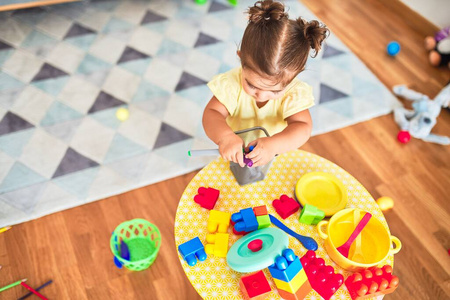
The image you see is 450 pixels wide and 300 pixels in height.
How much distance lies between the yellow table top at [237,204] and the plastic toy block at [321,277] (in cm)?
2

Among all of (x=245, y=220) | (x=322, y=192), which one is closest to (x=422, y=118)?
(x=322, y=192)

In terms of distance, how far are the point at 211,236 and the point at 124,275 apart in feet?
1.60

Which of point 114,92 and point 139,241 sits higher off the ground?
point 114,92

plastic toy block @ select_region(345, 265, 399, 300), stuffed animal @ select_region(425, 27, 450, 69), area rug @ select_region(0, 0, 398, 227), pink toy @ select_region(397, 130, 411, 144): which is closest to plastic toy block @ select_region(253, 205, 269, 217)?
plastic toy block @ select_region(345, 265, 399, 300)

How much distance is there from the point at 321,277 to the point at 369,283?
96 millimetres

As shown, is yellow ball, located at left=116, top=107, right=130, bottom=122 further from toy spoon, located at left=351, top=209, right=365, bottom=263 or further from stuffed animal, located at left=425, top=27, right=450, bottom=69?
stuffed animal, located at left=425, top=27, right=450, bottom=69

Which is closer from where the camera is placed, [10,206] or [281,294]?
[281,294]

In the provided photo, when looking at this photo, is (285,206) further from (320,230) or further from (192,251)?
(192,251)

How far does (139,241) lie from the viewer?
3.95 feet

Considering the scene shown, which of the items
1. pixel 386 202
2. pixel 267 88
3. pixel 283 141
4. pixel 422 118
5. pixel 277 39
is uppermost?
pixel 277 39

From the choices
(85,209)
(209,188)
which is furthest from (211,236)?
(85,209)

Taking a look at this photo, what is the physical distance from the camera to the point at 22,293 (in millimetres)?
1110

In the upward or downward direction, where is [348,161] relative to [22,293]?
upward

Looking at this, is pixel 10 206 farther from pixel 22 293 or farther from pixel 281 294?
pixel 281 294
